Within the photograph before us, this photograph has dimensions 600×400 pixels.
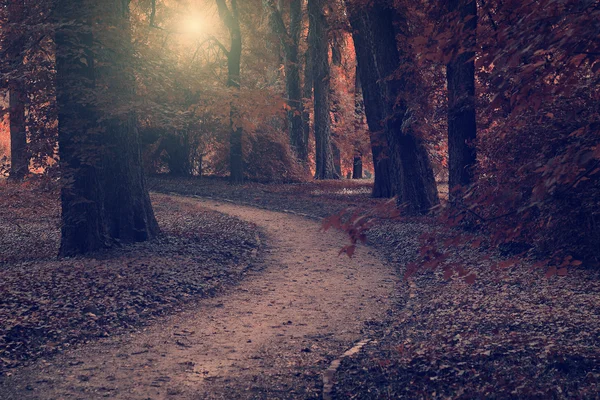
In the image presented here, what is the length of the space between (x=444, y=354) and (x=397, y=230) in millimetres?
9253

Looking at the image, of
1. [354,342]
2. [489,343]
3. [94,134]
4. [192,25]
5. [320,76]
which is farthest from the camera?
[320,76]

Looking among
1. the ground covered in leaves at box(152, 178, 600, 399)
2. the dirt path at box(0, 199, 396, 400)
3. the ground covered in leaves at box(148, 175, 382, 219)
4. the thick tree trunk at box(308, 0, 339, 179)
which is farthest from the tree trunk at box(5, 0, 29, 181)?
the thick tree trunk at box(308, 0, 339, 179)

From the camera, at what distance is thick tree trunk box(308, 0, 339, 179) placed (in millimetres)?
28594

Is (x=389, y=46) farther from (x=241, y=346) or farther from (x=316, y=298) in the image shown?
(x=241, y=346)

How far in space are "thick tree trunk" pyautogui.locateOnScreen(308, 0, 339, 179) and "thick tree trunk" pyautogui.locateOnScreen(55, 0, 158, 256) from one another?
16.3m

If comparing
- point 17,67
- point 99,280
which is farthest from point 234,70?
point 99,280

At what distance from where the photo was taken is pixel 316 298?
386 inches

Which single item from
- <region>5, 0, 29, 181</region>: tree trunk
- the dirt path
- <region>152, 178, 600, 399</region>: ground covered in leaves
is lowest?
the dirt path

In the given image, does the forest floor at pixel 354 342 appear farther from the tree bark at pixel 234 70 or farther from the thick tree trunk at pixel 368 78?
the tree bark at pixel 234 70

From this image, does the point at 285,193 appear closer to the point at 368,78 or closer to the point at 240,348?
the point at 368,78

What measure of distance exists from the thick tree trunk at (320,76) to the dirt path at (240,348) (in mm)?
19164

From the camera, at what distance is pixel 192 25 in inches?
1151

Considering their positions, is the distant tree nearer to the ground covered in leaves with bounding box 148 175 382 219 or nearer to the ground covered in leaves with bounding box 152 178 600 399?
the ground covered in leaves with bounding box 148 175 382 219

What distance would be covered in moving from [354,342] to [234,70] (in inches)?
888
